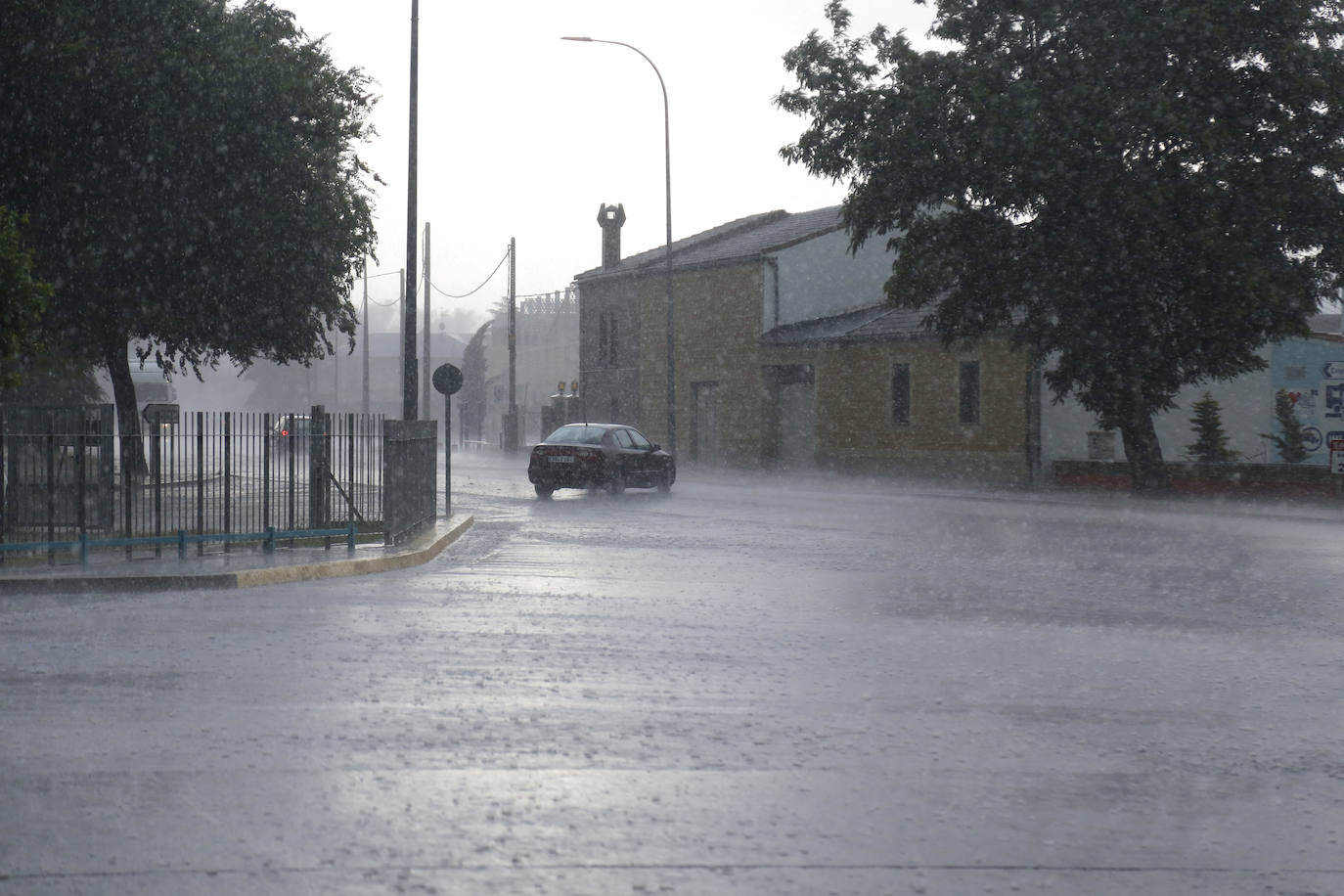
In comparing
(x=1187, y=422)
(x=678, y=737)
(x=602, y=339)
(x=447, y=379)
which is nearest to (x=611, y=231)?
(x=602, y=339)

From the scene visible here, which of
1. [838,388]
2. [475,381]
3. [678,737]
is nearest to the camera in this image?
[678,737]

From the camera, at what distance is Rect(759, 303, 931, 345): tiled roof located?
42781 millimetres

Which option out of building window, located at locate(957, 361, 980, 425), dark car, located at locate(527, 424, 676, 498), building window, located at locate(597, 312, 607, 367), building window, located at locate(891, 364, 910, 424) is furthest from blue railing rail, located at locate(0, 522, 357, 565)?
building window, located at locate(597, 312, 607, 367)

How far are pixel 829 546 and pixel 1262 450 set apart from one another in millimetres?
22641

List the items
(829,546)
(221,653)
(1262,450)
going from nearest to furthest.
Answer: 1. (221,653)
2. (829,546)
3. (1262,450)

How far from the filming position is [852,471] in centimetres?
4375

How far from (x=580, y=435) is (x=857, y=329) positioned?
17441mm

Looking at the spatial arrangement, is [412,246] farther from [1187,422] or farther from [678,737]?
[1187,422]

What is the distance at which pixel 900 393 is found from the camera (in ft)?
140

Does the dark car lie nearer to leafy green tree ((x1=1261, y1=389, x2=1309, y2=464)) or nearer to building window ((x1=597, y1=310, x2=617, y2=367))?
leafy green tree ((x1=1261, y1=389, x2=1309, y2=464))

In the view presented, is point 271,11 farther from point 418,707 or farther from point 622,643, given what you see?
point 418,707

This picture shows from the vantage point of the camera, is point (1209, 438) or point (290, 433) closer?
point (290, 433)

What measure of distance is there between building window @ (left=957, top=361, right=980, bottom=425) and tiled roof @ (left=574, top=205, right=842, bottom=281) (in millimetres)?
9699

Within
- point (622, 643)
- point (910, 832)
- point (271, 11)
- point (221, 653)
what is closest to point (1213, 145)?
point (271, 11)
